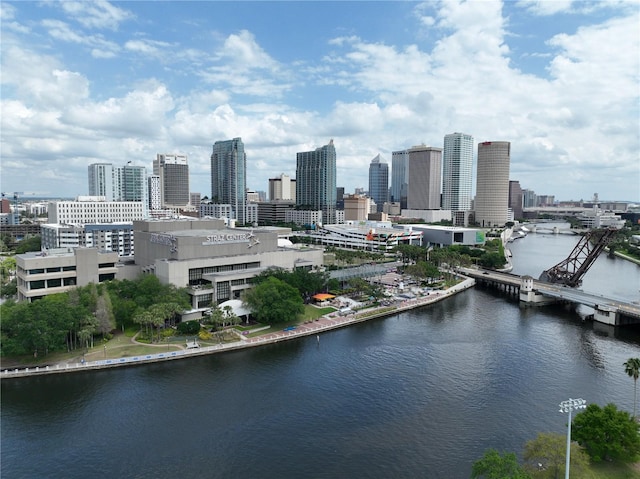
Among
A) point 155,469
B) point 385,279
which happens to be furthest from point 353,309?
point 155,469

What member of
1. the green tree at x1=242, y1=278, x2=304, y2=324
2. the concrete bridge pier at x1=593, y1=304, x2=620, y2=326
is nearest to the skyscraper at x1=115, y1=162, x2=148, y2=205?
the green tree at x1=242, y1=278, x2=304, y2=324

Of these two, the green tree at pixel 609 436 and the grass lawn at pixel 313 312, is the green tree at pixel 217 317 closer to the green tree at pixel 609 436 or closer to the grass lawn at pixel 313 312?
the grass lawn at pixel 313 312

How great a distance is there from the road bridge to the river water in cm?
702

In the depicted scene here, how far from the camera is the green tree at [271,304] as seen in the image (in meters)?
60.8

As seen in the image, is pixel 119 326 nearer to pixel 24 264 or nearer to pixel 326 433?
pixel 24 264

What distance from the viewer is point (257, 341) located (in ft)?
186

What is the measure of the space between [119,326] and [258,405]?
28.0 metres

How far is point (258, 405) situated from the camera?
136 feet

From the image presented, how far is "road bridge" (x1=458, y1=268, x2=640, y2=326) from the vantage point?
68.3m

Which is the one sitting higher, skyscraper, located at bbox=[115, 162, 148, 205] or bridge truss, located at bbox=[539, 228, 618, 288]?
skyscraper, located at bbox=[115, 162, 148, 205]

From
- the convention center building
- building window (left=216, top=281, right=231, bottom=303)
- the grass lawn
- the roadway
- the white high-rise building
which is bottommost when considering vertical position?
the grass lawn

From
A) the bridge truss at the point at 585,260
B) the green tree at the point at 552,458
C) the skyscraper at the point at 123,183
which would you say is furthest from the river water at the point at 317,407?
the skyscraper at the point at 123,183

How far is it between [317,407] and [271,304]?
22200mm

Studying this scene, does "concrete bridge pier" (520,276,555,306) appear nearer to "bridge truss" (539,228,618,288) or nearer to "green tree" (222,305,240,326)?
"bridge truss" (539,228,618,288)
